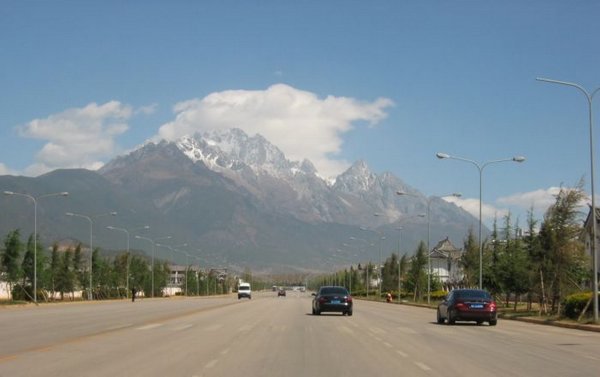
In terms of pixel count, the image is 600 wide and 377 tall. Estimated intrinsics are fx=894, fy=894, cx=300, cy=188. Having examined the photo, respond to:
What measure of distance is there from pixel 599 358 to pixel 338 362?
21.7ft

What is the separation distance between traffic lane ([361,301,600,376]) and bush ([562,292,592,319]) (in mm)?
6399

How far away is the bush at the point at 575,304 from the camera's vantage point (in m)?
40.9

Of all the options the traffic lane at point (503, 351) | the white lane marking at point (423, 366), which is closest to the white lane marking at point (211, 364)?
the white lane marking at point (423, 366)

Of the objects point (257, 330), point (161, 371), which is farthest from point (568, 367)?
point (257, 330)

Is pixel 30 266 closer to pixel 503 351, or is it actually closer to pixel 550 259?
pixel 550 259

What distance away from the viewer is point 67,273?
9944 cm

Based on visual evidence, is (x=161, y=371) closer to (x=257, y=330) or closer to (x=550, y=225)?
(x=257, y=330)

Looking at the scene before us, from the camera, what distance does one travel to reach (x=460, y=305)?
39719mm

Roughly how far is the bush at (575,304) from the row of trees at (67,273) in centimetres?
4760

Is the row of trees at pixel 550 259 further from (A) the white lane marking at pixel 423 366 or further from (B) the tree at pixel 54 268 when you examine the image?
(B) the tree at pixel 54 268

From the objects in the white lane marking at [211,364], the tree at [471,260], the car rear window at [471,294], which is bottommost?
the white lane marking at [211,364]

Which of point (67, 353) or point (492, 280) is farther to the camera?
point (492, 280)

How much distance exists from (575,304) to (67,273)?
69.7 meters

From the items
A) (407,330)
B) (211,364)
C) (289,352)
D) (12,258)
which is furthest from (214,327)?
(12,258)
